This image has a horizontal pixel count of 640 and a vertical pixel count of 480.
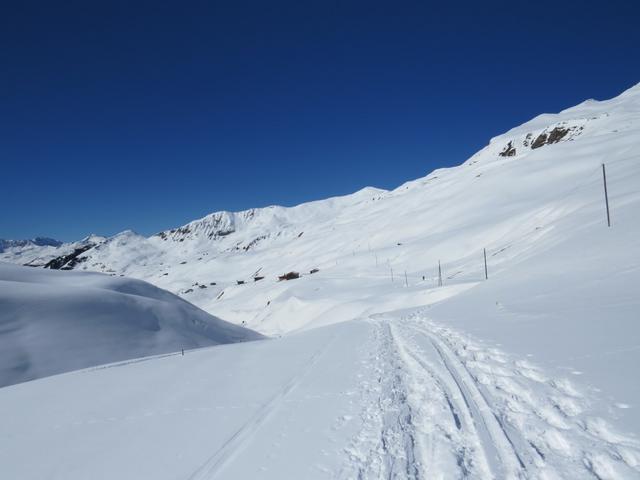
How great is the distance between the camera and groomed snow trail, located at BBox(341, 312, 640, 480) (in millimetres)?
4164

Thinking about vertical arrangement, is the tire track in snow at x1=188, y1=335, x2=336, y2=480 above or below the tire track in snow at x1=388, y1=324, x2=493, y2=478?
below

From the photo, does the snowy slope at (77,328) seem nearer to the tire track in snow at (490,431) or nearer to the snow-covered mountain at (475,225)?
the tire track in snow at (490,431)

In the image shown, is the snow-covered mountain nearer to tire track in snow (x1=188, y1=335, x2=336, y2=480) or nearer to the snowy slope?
the snowy slope

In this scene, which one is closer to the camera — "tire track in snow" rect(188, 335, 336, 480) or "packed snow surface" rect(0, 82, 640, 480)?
"packed snow surface" rect(0, 82, 640, 480)

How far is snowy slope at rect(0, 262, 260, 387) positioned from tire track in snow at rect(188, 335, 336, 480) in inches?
513

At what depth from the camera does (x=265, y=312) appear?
59.3 meters

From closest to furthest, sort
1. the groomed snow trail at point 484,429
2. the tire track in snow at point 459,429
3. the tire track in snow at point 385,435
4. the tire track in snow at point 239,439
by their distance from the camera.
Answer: the groomed snow trail at point 484,429
the tire track in snow at point 459,429
the tire track in snow at point 385,435
the tire track in snow at point 239,439

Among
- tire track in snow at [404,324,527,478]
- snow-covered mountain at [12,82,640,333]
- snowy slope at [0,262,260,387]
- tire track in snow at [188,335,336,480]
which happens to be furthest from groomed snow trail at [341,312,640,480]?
snow-covered mountain at [12,82,640,333]

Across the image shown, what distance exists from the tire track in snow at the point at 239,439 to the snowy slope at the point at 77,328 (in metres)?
13.0

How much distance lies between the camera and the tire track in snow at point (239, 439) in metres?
4.69

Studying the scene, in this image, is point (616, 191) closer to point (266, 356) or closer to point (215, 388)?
point (266, 356)

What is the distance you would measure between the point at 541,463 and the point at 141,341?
1954cm

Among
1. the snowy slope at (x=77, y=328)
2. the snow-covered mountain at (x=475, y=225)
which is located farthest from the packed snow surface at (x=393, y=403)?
the snow-covered mountain at (x=475, y=225)

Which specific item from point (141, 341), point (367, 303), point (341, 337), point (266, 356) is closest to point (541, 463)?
point (266, 356)
